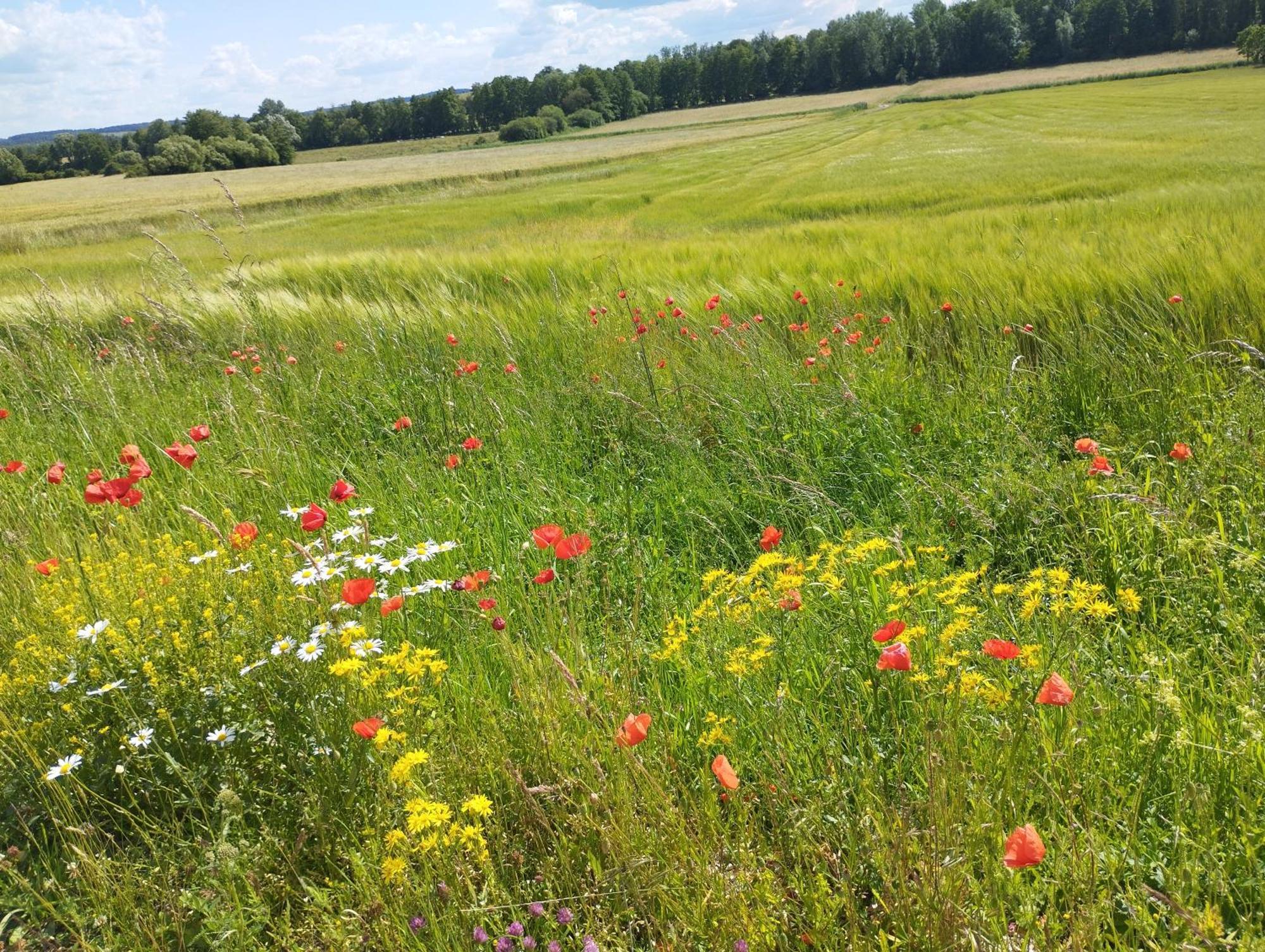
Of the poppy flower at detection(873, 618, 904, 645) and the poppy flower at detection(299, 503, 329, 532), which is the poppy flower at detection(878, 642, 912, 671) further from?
the poppy flower at detection(299, 503, 329, 532)

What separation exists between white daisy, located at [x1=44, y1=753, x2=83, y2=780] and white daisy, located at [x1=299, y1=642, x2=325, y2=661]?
0.51 m

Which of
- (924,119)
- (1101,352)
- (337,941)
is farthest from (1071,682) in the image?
(924,119)

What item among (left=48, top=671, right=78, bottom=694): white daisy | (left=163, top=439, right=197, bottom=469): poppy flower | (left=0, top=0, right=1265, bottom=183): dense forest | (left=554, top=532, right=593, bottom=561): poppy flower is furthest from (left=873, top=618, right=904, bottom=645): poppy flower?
(left=0, top=0, right=1265, bottom=183): dense forest

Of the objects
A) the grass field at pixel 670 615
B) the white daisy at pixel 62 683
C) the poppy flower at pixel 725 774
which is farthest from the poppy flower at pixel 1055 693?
the white daisy at pixel 62 683

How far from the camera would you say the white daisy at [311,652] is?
179 centimetres

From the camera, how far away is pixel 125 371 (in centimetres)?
550

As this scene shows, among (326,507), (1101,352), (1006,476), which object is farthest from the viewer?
(1101,352)

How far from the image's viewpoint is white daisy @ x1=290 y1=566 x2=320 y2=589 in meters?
2.04

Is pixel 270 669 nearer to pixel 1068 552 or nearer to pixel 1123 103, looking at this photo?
pixel 1068 552

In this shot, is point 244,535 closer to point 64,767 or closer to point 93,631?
point 93,631

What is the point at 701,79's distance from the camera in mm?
113375

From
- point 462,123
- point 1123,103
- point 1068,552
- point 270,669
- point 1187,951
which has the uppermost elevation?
point 462,123

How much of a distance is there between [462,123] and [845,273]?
118 metres

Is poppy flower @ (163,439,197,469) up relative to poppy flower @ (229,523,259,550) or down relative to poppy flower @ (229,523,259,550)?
up
